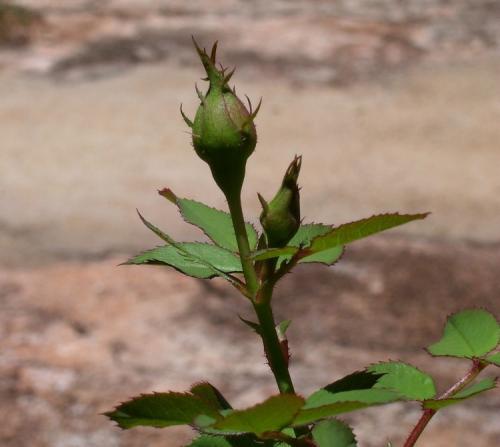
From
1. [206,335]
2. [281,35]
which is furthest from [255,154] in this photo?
[206,335]

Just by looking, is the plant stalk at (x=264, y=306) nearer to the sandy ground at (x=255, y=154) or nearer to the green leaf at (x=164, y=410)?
the green leaf at (x=164, y=410)

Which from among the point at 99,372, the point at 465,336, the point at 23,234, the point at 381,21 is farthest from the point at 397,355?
the point at 381,21

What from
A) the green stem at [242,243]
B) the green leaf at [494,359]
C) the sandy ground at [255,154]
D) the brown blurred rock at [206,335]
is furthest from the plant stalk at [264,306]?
the sandy ground at [255,154]

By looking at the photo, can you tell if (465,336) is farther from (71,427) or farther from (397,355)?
(397,355)

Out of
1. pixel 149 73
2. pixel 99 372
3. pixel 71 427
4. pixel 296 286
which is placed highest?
pixel 149 73

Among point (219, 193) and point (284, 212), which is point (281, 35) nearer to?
point (219, 193)

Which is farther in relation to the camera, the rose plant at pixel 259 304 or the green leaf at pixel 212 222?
the green leaf at pixel 212 222
